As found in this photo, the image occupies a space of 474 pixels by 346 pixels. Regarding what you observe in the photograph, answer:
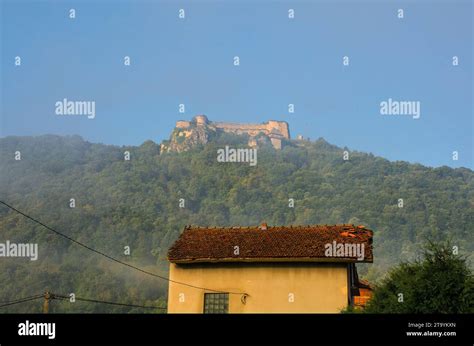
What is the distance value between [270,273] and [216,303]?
2989 mm

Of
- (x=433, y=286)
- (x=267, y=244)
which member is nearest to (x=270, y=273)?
(x=267, y=244)

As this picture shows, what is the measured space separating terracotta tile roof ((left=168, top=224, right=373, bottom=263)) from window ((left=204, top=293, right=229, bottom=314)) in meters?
1.73

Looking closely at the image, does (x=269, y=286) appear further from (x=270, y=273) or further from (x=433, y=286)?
(x=433, y=286)

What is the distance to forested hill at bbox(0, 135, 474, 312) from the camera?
78.8 m

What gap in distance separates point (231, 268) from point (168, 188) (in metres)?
101

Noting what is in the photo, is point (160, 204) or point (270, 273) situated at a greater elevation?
point (160, 204)

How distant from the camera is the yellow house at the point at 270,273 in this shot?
29609 mm

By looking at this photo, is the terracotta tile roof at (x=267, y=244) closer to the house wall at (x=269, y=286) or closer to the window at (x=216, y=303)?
the house wall at (x=269, y=286)

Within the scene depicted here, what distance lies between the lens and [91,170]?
136m

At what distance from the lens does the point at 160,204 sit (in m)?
115

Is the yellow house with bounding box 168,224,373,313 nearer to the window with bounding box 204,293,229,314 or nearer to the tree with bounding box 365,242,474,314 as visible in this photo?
the window with bounding box 204,293,229,314

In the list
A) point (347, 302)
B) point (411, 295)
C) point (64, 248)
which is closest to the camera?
point (411, 295)

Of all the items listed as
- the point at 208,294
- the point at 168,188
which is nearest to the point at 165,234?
A: the point at 168,188
